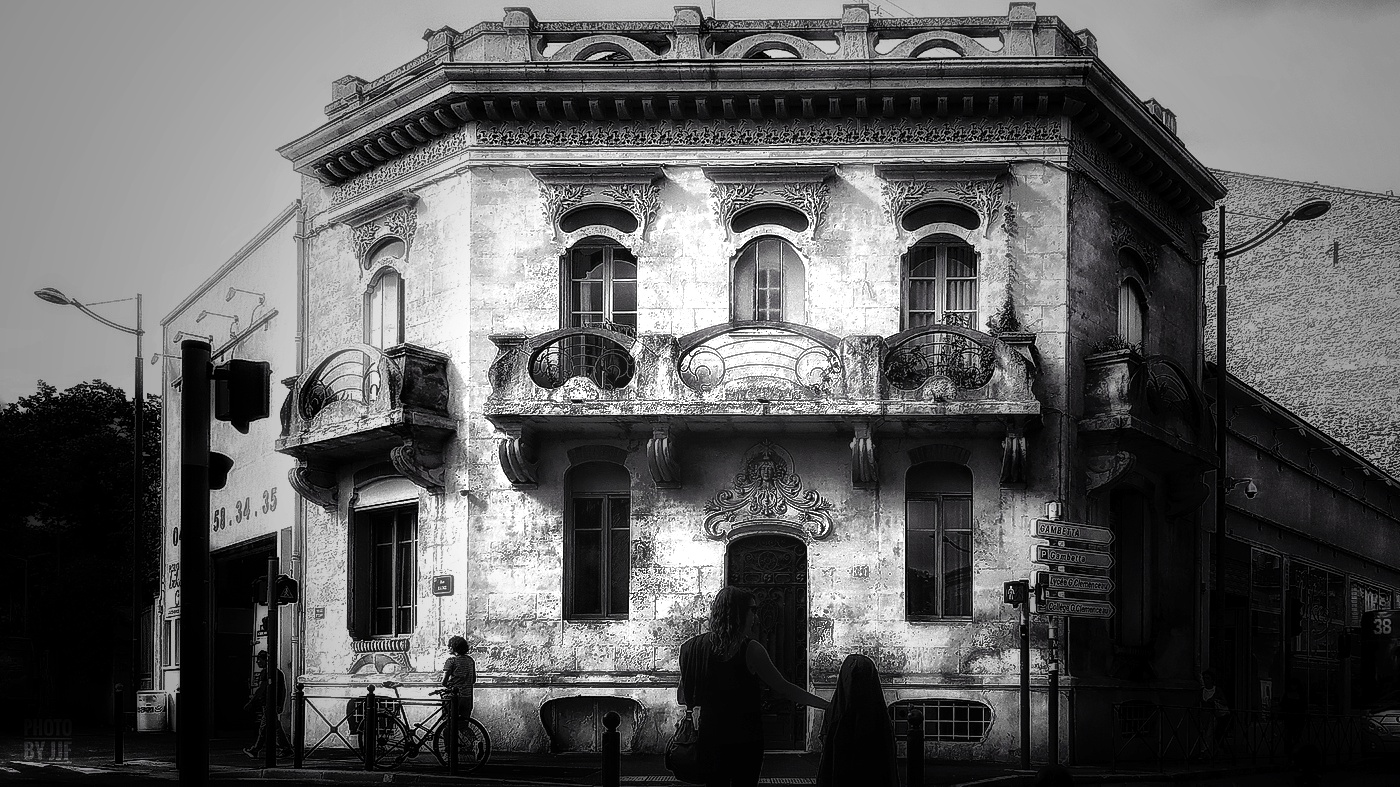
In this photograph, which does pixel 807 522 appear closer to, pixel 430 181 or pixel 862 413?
pixel 862 413

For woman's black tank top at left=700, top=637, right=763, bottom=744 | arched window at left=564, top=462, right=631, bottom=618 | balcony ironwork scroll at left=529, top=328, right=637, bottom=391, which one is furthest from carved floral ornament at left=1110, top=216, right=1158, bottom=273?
woman's black tank top at left=700, top=637, right=763, bottom=744

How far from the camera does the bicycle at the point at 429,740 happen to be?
56.3ft

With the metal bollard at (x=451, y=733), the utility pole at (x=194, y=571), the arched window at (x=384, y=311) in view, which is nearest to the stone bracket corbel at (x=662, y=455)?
the metal bollard at (x=451, y=733)

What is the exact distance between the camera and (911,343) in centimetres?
2025

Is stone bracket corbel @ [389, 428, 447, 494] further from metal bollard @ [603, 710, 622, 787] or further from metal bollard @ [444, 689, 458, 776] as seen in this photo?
metal bollard @ [603, 710, 622, 787]

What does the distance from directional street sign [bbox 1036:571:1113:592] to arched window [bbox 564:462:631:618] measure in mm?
6229

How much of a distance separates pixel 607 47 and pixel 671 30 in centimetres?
99

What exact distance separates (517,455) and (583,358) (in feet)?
5.40

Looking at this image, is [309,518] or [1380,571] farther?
[1380,571]

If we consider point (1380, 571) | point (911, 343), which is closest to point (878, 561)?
point (911, 343)

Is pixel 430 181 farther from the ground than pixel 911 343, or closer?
farther from the ground

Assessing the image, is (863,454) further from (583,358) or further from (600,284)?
(600,284)

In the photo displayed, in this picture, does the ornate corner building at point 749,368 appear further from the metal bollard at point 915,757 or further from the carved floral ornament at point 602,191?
the metal bollard at point 915,757

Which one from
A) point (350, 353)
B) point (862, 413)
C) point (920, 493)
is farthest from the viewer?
point (350, 353)
